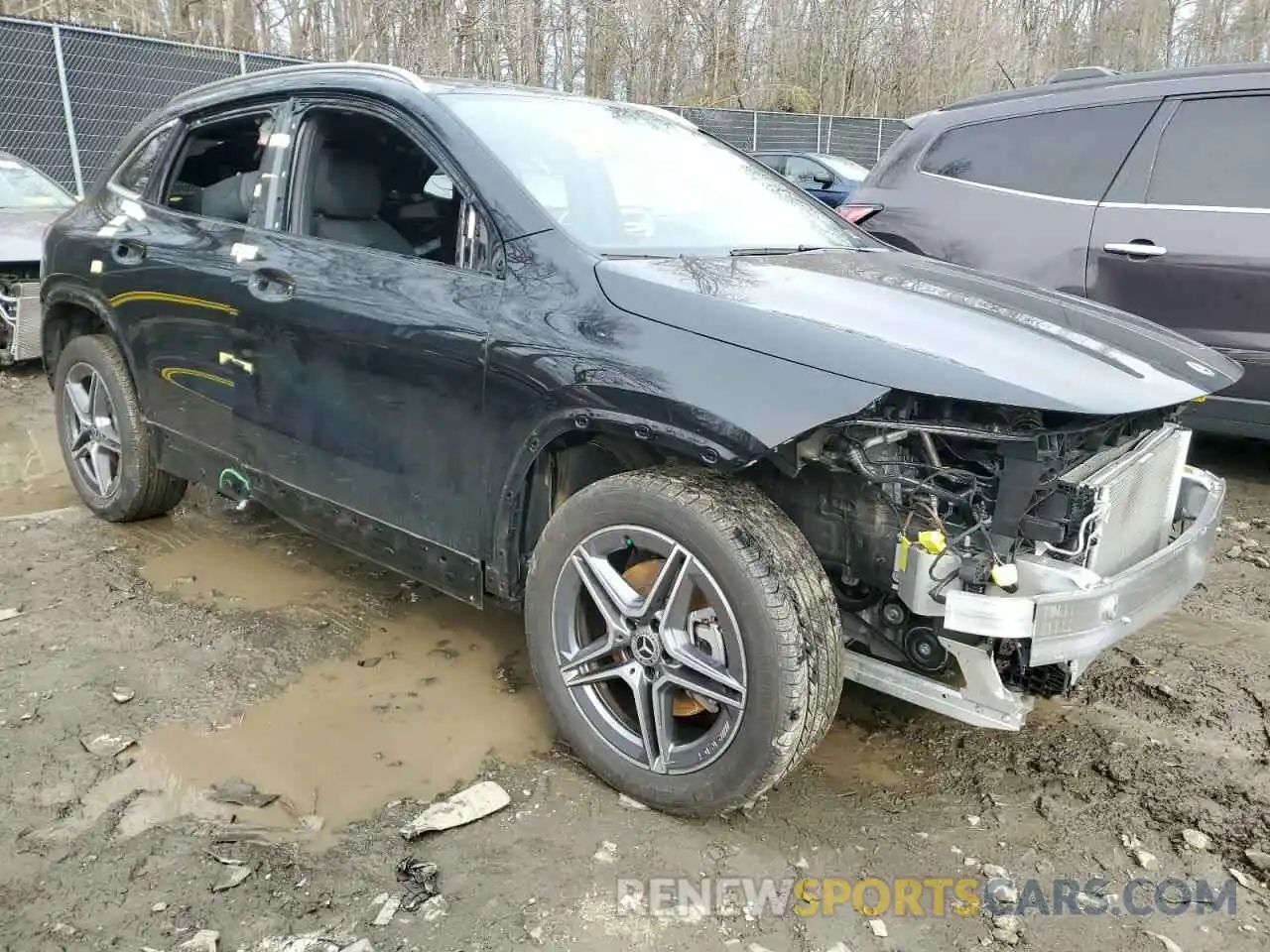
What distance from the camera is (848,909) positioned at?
227 cm

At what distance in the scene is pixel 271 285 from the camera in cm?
328

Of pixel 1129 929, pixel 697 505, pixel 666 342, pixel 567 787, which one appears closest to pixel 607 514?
pixel 697 505

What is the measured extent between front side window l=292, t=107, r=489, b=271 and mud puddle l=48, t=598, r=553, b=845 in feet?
4.52

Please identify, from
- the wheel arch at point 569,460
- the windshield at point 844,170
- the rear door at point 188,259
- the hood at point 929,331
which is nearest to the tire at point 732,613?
the wheel arch at point 569,460

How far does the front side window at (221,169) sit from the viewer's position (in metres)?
3.54

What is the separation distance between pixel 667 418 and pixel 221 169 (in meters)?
2.52

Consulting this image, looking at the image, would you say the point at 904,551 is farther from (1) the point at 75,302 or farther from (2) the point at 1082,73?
(2) the point at 1082,73

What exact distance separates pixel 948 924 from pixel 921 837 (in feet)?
0.99

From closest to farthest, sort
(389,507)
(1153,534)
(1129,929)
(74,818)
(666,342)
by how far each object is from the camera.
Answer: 1. (1129,929)
2. (666,342)
3. (74,818)
4. (1153,534)
5. (389,507)

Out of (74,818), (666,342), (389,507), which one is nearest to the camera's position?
(666,342)

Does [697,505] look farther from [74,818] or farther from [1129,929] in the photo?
[74,818]

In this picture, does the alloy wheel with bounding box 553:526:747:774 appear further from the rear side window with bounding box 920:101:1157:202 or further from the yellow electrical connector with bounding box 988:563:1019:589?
the rear side window with bounding box 920:101:1157:202

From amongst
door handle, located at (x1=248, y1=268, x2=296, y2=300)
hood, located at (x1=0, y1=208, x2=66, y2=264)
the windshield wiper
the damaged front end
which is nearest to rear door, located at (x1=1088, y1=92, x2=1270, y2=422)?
the windshield wiper

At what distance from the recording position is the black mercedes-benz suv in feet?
7.35
